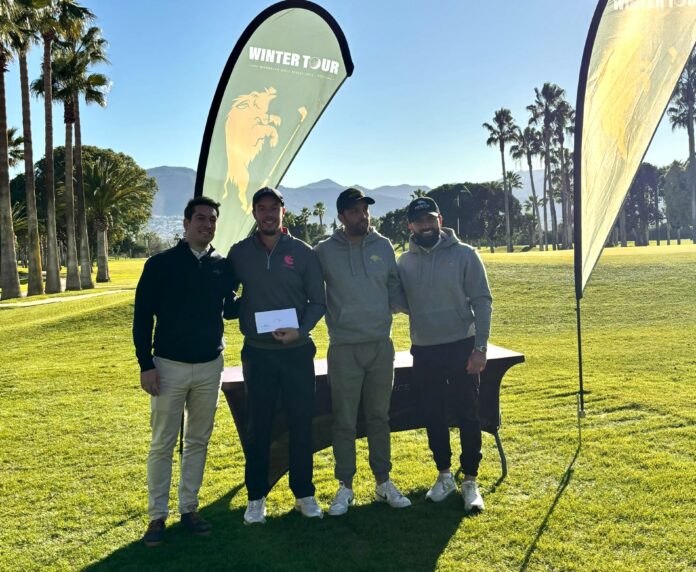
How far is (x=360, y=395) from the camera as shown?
4430 mm

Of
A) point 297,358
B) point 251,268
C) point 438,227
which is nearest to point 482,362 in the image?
point 438,227

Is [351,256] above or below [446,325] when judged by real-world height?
above

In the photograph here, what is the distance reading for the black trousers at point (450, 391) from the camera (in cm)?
436

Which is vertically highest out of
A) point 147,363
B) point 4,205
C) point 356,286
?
point 4,205

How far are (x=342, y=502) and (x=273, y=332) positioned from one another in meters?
1.50

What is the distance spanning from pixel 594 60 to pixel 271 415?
3723 millimetres

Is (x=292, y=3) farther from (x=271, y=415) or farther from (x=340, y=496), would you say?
(x=340, y=496)

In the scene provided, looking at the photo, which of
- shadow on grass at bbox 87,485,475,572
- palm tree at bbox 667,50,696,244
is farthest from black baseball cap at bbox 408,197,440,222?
palm tree at bbox 667,50,696,244

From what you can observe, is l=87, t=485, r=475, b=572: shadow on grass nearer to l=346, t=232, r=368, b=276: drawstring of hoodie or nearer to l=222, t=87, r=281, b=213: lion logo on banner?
l=346, t=232, r=368, b=276: drawstring of hoodie

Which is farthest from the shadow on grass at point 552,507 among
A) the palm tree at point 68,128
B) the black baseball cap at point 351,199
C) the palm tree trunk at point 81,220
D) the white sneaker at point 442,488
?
the palm tree trunk at point 81,220

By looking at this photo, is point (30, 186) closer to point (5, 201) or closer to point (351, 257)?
point (5, 201)

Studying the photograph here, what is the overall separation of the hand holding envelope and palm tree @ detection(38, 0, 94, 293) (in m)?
26.1

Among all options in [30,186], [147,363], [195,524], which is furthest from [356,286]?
[30,186]

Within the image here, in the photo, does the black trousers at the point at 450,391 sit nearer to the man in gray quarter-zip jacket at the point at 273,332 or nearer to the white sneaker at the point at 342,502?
the white sneaker at the point at 342,502
